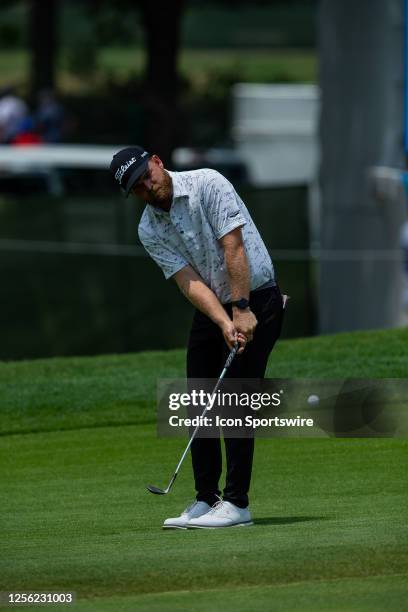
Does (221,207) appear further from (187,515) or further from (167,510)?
(167,510)

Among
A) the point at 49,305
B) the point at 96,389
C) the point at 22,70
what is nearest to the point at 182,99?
the point at 22,70

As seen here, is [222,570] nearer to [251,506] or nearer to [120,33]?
[251,506]

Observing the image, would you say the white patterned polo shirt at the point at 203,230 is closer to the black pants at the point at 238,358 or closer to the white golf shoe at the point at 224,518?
the black pants at the point at 238,358

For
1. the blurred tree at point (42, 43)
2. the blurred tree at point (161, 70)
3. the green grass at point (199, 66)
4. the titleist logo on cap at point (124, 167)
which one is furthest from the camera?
the green grass at point (199, 66)

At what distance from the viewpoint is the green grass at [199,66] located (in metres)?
52.5

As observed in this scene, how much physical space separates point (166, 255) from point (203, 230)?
0.82 feet

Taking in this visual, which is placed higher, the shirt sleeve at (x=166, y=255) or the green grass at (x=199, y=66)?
the shirt sleeve at (x=166, y=255)

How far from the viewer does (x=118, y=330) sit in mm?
20266

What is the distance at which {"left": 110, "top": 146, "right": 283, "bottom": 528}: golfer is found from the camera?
7043 mm

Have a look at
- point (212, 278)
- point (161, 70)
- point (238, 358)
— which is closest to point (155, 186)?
point (212, 278)

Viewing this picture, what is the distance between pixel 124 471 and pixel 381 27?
1456 cm

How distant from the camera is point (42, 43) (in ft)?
138
